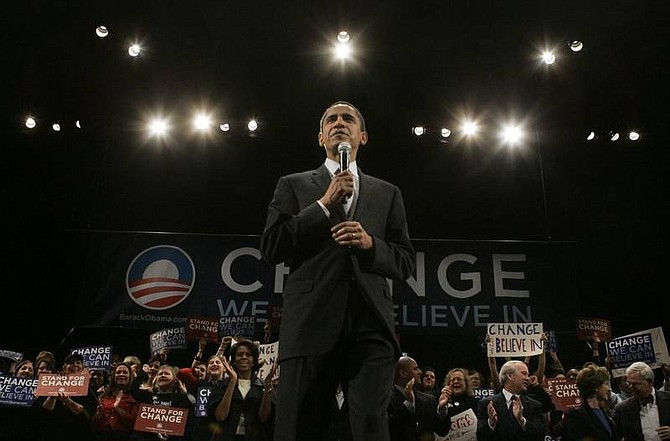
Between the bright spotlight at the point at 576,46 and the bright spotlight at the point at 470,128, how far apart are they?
161 cm

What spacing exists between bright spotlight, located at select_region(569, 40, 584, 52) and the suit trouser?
565 cm

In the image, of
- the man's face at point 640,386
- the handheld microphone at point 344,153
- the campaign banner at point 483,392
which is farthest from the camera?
the campaign banner at point 483,392

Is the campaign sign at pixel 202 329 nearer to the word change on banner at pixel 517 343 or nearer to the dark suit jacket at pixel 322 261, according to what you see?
the word change on banner at pixel 517 343

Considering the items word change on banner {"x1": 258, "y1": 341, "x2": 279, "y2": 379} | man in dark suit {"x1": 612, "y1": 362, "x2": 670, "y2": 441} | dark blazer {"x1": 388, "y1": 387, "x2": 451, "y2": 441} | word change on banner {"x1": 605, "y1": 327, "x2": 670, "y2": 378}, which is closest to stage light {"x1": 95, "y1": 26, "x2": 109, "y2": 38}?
word change on banner {"x1": 258, "y1": 341, "x2": 279, "y2": 379}

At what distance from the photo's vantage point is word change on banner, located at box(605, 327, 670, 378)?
5668mm

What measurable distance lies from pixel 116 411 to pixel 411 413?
2400mm

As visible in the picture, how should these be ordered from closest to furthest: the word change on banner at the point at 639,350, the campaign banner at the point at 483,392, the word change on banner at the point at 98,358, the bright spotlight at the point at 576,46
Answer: the word change on banner at the point at 639,350
the campaign banner at the point at 483,392
the word change on banner at the point at 98,358
the bright spotlight at the point at 576,46

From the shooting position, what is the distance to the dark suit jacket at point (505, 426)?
4449 mm

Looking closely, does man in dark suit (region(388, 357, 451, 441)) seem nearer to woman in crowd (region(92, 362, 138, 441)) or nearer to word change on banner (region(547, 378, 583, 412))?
word change on banner (region(547, 378, 583, 412))

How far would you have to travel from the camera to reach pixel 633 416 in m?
4.72

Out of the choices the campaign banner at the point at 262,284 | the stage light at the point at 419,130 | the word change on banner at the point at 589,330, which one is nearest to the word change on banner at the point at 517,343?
the word change on banner at the point at 589,330

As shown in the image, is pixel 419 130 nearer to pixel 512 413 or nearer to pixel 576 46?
pixel 576 46

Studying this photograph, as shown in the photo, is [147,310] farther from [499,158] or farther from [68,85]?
[499,158]

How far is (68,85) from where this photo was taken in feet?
24.0
